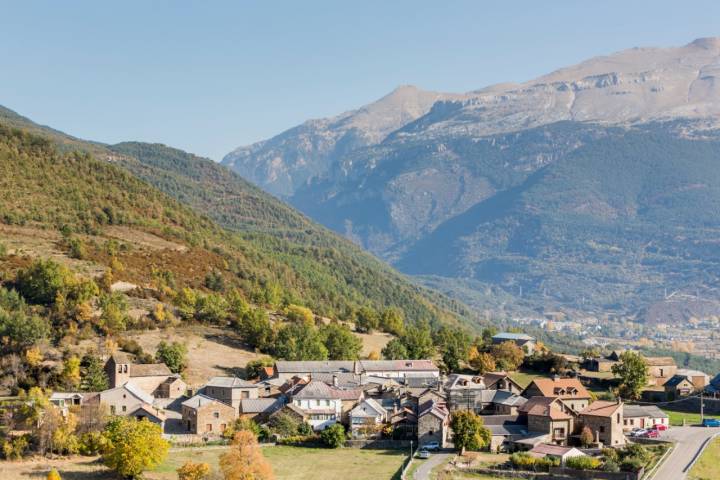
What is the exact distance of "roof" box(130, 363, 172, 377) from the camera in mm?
106450

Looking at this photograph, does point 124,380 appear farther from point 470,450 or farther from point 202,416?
point 470,450

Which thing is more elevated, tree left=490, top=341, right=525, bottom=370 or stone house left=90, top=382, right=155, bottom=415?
stone house left=90, top=382, right=155, bottom=415

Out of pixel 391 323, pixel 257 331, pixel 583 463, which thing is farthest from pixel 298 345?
pixel 583 463

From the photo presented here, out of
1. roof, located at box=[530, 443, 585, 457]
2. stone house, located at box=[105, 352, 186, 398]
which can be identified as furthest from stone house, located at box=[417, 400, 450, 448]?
stone house, located at box=[105, 352, 186, 398]

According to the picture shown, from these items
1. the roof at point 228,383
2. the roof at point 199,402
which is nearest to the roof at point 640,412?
the roof at point 228,383

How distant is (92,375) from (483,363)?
52.5 m

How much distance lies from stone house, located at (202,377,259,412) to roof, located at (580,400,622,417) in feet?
110

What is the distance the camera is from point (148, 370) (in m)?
107

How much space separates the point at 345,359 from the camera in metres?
133

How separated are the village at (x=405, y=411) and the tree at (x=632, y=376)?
5.17 ft

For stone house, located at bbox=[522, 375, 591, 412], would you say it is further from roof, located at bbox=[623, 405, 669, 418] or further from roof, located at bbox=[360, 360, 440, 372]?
roof, located at bbox=[360, 360, 440, 372]

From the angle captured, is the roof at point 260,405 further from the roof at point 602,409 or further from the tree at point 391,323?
the tree at point 391,323

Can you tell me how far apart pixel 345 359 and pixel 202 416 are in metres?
42.1

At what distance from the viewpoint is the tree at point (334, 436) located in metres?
90.4
